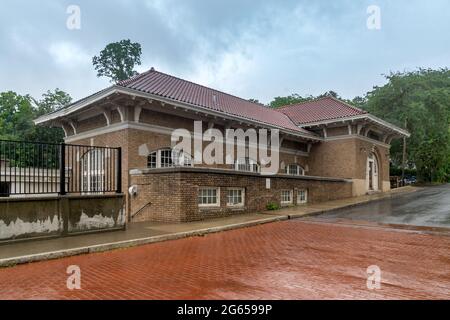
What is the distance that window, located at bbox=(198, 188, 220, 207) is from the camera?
13.5 m

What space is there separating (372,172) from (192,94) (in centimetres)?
1516

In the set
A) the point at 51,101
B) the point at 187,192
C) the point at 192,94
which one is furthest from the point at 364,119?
the point at 51,101

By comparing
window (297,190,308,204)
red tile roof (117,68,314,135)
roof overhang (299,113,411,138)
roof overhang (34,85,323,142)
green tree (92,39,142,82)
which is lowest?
window (297,190,308,204)

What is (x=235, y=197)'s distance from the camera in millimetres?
14984

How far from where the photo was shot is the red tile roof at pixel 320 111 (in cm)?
2455

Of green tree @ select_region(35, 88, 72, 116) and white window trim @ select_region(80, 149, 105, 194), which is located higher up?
green tree @ select_region(35, 88, 72, 116)

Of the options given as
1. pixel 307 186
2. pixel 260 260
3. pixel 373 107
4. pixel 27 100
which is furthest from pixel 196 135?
pixel 27 100

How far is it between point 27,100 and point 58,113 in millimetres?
34227

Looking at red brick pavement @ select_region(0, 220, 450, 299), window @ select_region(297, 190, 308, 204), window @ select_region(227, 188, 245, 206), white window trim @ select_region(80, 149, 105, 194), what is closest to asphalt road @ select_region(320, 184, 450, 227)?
window @ select_region(297, 190, 308, 204)

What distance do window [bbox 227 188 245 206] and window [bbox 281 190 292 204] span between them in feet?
10.2

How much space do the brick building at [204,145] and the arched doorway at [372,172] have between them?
0.24 ft

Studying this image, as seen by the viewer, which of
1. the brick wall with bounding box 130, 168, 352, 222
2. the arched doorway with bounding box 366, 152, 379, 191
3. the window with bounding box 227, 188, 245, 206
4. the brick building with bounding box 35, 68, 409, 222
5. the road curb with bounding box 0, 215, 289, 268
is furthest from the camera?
the arched doorway with bounding box 366, 152, 379, 191

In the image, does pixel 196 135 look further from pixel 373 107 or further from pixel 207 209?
pixel 373 107

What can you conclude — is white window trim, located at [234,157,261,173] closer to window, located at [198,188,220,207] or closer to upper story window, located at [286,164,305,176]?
upper story window, located at [286,164,305,176]
